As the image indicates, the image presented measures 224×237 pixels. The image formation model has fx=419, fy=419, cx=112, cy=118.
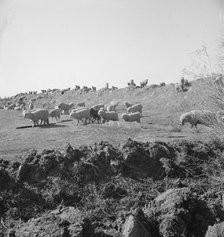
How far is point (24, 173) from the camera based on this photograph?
13891 mm

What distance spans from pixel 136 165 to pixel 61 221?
662cm

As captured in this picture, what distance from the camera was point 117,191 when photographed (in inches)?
540

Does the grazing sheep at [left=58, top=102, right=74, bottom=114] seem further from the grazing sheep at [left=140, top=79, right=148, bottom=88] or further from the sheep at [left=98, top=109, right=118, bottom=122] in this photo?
the grazing sheep at [left=140, top=79, right=148, bottom=88]

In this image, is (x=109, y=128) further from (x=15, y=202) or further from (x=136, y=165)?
(x=15, y=202)

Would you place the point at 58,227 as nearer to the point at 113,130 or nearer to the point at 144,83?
the point at 113,130

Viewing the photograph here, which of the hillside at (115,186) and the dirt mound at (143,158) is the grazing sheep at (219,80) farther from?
the dirt mound at (143,158)

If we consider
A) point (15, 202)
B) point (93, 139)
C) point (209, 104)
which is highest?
point (209, 104)

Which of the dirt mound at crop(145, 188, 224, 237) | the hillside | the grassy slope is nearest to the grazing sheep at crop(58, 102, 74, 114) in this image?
the grassy slope

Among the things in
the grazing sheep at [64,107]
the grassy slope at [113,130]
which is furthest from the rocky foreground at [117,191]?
the grazing sheep at [64,107]

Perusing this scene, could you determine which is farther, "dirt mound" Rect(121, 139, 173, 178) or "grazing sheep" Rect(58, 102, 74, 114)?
"grazing sheep" Rect(58, 102, 74, 114)

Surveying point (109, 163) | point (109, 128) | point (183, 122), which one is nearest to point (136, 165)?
point (109, 163)

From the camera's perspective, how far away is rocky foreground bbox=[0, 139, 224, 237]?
9281mm

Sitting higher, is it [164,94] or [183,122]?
[164,94]

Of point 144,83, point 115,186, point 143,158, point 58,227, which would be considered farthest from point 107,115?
point 144,83
